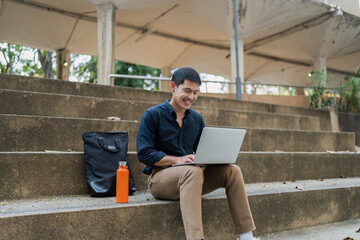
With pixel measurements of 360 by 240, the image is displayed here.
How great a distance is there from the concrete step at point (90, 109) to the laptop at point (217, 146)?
7.21 feet

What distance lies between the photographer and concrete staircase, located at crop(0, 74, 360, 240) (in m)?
2.24

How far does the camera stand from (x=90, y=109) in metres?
4.32

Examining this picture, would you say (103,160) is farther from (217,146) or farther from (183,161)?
(217,146)

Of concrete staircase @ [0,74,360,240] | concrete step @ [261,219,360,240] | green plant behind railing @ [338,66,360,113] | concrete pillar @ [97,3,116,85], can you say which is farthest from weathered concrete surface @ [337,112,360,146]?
concrete pillar @ [97,3,116,85]

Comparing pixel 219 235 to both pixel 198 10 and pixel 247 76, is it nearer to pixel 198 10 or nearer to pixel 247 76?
pixel 198 10

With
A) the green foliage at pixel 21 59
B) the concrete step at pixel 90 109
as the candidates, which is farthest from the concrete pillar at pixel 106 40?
the green foliage at pixel 21 59

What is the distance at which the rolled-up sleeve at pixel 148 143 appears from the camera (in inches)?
98.0

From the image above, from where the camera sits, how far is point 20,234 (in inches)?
78.7

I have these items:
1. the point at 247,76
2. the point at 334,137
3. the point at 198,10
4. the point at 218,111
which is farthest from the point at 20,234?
the point at 247,76

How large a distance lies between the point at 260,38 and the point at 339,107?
23.1 ft

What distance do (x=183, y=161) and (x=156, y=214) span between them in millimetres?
412

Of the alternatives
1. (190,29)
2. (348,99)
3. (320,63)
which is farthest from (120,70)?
(348,99)

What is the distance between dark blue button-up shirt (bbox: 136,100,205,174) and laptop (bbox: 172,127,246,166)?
239mm

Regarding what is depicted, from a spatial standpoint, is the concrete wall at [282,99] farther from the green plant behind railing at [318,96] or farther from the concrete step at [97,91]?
the concrete step at [97,91]
